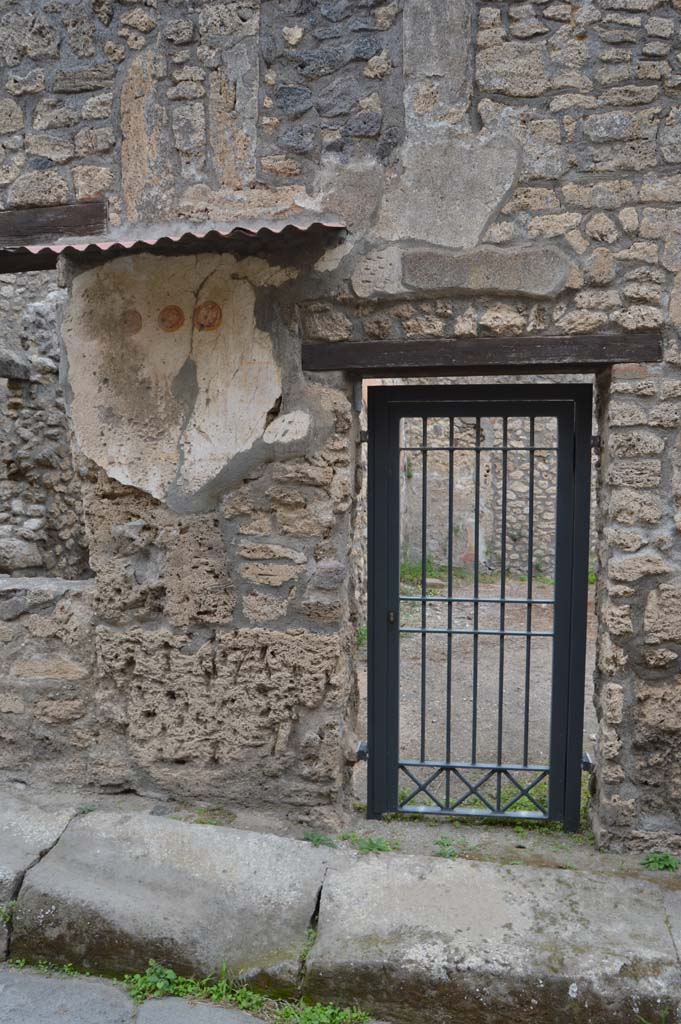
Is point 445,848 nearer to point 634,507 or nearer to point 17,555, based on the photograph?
point 634,507

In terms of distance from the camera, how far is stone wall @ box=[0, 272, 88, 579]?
6.52m

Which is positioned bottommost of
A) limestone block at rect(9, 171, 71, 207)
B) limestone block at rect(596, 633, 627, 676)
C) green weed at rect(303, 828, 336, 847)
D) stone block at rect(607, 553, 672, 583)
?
green weed at rect(303, 828, 336, 847)

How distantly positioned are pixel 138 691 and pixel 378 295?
2.01 meters

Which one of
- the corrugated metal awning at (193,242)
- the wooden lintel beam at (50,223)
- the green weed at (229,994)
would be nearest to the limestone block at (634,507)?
the corrugated metal awning at (193,242)

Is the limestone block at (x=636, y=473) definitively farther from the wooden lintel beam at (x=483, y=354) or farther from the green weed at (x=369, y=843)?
the green weed at (x=369, y=843)

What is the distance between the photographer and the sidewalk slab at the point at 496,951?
2453 millimetres

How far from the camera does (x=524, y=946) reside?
2570mm

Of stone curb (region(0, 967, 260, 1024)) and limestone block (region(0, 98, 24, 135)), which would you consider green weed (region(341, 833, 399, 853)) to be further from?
limestone block (region(0, 98, 24, 135))

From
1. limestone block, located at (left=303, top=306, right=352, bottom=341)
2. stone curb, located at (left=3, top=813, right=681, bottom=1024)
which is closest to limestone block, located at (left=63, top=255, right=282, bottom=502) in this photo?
limestone block, located at (left=303, top=306, right=352, bottom=341)

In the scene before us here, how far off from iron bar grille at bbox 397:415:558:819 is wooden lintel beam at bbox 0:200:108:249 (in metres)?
1.64

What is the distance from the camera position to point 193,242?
2.96m

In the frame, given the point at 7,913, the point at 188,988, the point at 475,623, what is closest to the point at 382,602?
the point at 475,623

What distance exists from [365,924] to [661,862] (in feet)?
4.13

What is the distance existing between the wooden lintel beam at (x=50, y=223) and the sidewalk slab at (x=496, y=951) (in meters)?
2.91
